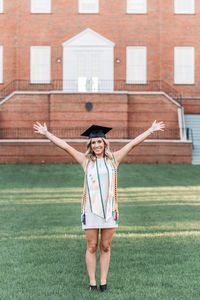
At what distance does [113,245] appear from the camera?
834 centimetres

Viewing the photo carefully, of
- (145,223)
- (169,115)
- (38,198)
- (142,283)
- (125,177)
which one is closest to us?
(142,283)

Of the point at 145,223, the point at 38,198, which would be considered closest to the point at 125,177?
the point at 38,198

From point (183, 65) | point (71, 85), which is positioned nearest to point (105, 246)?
point (71, 85)

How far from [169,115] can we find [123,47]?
5746mm

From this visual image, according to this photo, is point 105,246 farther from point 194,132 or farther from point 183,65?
point 183,65

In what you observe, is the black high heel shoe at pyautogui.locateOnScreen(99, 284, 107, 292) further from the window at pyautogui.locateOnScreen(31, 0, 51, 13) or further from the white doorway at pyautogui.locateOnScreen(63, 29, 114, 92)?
the window at pyautogui.locateOnScreen(31, 0, 51, 13)

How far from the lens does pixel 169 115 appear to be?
2836 cm

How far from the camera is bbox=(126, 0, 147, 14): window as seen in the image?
103ft

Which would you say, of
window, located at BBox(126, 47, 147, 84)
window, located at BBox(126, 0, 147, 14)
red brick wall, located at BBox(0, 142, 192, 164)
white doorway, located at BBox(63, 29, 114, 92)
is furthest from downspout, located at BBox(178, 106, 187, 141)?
window, located at BBox(126, 0, 147, 14)

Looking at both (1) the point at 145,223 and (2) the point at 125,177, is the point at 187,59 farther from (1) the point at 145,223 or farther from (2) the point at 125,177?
(1) the point at 145,223

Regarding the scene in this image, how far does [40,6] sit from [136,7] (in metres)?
5.59

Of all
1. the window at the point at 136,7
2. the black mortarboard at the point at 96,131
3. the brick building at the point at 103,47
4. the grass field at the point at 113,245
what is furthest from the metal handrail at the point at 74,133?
the black mortarboard at the point at 96,131

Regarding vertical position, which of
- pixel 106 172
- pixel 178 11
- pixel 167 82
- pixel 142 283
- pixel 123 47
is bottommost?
pixel 142 283

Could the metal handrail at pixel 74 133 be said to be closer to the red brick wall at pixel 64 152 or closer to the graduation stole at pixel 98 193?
the red brick wall at pixel 64 152
